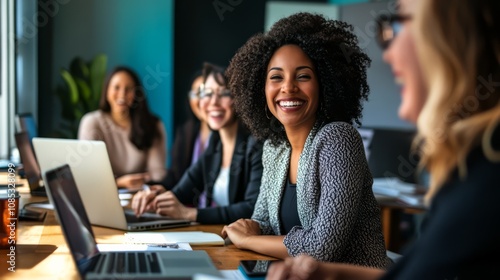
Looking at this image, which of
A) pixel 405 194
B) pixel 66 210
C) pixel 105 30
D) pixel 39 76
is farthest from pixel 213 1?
pixel 66 210

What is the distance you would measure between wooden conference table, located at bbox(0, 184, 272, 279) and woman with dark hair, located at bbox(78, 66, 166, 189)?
2.11 metres

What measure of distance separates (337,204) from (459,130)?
88 centimetres

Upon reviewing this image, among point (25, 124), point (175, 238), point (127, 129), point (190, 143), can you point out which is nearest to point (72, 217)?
point (175, 238)

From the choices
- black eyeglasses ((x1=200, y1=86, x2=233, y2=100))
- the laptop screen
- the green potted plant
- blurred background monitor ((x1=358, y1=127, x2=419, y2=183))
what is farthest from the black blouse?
the green potted plant

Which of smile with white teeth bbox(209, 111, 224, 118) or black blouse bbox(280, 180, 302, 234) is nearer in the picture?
black blouse bbox(280, 180, 302, 234)

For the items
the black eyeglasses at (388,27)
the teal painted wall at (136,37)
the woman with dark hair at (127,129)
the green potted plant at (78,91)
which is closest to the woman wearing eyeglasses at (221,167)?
the woman with dark hair at (127,129)

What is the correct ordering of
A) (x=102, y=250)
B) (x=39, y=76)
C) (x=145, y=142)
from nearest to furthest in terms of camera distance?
(x=102, y=250) → (x=145, y=142) → (x=39, y=76)

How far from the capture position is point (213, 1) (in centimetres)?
708

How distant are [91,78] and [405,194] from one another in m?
3.38

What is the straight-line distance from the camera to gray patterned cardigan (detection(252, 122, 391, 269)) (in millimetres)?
2008

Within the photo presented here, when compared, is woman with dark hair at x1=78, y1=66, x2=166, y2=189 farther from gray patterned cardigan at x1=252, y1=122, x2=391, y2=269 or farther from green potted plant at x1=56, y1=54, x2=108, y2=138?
gray patterned cardigan at x1=252, y1=122, x2=391, y2=269

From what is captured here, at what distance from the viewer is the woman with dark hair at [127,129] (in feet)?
15.7

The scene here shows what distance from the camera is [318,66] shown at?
2389 mm

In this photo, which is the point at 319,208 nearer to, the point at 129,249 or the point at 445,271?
the point at 129,249
